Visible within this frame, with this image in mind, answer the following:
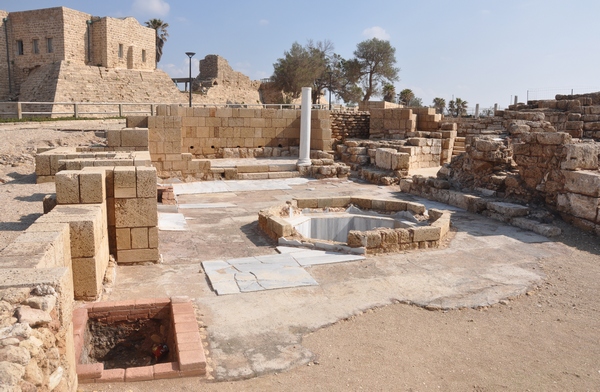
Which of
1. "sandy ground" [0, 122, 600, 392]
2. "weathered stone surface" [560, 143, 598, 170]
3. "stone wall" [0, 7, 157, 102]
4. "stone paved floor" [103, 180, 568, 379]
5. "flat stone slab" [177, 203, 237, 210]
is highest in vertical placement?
"stone wall" [0, 7, 157, 102]

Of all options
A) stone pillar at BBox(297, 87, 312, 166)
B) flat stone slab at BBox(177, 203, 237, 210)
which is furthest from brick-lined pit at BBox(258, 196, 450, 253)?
stone pillar at BBox(297, 87, 312, 166)

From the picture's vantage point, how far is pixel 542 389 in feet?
12.8

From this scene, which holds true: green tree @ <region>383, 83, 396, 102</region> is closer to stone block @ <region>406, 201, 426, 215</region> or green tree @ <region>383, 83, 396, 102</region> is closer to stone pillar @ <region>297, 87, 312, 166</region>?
stone pillar @ <region>297, 87, 312, 166</region>

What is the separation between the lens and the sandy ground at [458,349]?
3.90 metres

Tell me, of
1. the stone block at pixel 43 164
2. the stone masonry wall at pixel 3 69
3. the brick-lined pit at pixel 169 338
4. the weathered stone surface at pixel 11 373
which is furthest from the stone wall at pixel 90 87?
the weathered stone surface at pixel 11 373

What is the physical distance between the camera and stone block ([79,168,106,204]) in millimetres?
5637

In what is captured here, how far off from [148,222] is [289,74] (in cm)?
4072

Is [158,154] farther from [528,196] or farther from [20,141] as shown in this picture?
[528,196]

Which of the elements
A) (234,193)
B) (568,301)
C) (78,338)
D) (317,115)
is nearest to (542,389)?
(568,301)

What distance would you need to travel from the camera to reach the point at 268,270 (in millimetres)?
6336

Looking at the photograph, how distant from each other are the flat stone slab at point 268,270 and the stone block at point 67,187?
6.10 feet

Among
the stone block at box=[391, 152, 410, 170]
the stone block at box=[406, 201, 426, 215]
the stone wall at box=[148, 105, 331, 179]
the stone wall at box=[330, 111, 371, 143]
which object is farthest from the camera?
the stone wall at box=[330, 111, 371, 143]

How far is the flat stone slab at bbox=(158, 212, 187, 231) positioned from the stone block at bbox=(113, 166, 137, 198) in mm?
2267

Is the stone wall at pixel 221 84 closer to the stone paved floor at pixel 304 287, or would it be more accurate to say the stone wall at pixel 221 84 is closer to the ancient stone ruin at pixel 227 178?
the ancient stone ruin at pixel 227 178
